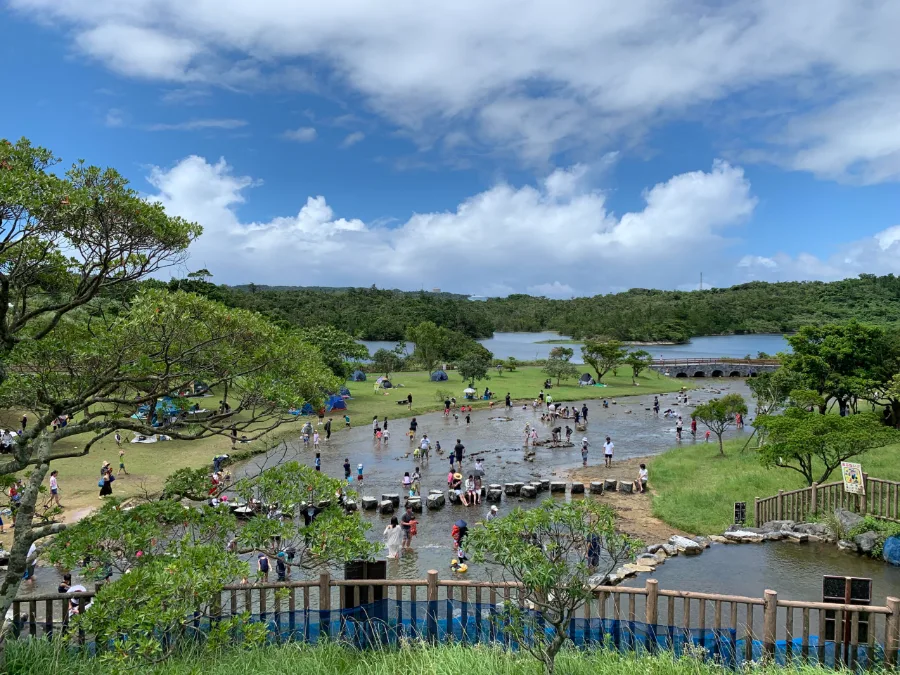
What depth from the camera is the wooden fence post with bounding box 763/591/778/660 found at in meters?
7.40

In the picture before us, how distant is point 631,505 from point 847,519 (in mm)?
6420

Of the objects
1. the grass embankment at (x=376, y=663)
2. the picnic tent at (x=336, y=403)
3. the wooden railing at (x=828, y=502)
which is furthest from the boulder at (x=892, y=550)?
the picnic tent at (x=336, y=403)

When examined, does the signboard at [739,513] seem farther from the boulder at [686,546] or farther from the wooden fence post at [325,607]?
the wooden fence post at [325,607]

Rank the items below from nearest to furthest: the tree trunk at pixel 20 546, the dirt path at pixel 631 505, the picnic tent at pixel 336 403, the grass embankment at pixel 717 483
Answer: the tree trunk at pixel 20 546
the dirt path at pixel 631 505
the grass embankment at pixel 717 483
the picnic tent at pixel 336 403

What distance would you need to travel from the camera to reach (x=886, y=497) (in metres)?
13.4

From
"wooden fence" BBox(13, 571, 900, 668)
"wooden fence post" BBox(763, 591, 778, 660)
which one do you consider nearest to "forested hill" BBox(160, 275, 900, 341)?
"wooden fence" BBox(13, 571, 900, 668)

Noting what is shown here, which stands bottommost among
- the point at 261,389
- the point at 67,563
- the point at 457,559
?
the point at 457,559

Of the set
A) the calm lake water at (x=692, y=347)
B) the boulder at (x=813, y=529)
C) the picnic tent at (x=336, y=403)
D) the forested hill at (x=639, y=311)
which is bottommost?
the boulder at (x=813, y=529)

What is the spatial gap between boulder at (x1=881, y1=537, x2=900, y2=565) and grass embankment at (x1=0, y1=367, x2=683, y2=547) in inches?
642

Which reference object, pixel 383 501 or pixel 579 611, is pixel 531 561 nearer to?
pixel 579 611

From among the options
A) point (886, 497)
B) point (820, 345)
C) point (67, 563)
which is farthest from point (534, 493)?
point (820, 345)

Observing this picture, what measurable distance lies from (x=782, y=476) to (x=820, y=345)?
16.1 metres

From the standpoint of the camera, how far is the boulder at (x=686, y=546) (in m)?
12.7

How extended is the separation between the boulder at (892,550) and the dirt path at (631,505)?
4491mm
